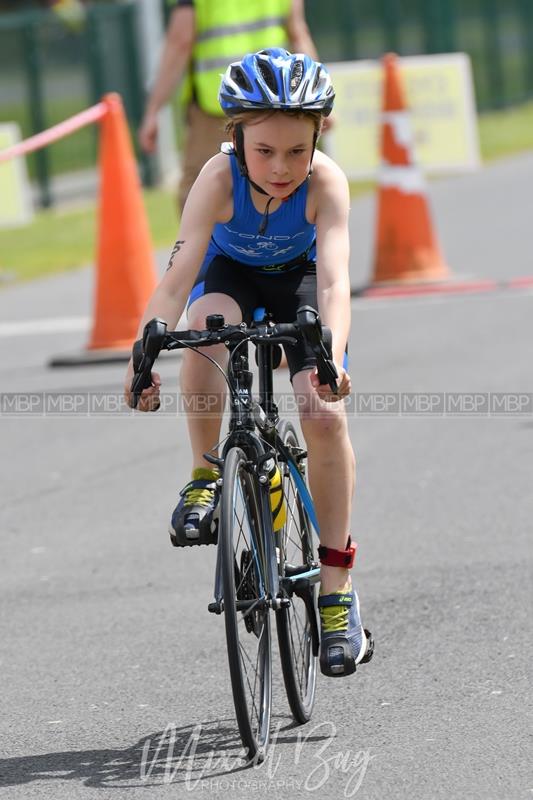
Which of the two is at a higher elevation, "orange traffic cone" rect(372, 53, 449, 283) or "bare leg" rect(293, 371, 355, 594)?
"bare leg" rect(293, 371, 355, 594)

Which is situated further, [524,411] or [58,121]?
[58,121]

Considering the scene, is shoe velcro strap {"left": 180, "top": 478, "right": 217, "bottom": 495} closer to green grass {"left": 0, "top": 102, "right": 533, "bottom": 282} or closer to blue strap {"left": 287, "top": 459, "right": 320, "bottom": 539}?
blue strap {"left": 287, "top": 459, "right": 320, "bottom": 539}

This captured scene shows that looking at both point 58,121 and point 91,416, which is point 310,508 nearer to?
point 91,416

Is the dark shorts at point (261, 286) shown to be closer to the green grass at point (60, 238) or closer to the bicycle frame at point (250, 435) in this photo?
the bicycle frame at point (250, 435)

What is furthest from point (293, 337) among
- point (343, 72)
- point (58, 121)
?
point (58, 121)

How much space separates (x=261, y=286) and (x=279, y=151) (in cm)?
52

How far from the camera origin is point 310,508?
16.2 ft

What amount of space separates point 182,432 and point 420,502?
1.95 metres

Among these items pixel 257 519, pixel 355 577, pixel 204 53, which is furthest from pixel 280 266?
pixel 204 53

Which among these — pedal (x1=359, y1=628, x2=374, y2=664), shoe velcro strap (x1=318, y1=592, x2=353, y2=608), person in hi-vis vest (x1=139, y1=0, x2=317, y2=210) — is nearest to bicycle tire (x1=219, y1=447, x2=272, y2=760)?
shoe velcro strap (x1=318, y1=592, x2=353, y2=608)

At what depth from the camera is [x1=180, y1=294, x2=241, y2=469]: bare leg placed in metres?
4.80

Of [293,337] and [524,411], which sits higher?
[293,337]

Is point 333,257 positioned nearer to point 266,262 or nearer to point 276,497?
A: point 266,262

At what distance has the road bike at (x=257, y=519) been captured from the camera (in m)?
4.30
